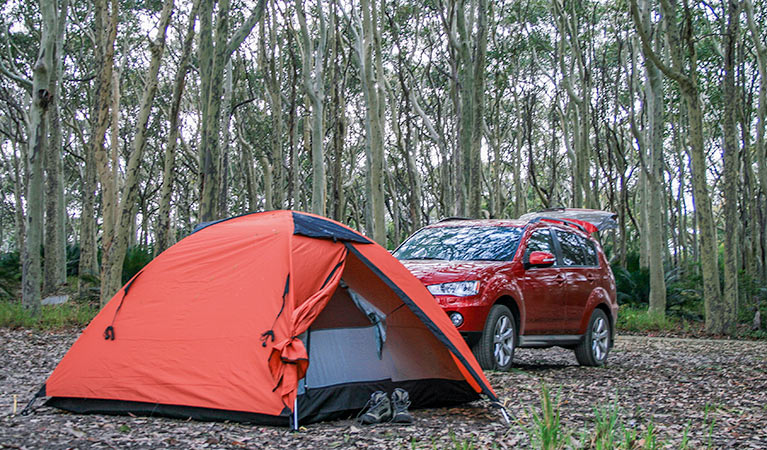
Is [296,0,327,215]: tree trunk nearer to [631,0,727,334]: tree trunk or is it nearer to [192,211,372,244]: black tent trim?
[631,0,727,334]: tree trunk

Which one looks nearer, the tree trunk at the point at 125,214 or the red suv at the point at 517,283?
the red suv at the point at 517,283

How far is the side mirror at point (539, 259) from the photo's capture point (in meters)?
8.24

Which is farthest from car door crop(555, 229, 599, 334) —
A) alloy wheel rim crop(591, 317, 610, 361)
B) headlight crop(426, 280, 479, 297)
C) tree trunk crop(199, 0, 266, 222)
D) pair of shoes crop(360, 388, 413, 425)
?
tree trunk crop(199, 0, 266, 222)

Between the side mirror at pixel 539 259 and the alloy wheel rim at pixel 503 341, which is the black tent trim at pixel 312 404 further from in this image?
the side mirror at pixel 539 259

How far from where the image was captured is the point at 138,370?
5684 millimetres

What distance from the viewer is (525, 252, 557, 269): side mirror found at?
8.24 m

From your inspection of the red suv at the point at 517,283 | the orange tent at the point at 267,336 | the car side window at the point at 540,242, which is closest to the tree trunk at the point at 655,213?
the red suv at the point at 517,283

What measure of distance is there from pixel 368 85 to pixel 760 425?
560 inches

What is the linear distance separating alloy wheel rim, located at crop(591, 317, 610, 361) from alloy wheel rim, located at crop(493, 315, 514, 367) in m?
1.88

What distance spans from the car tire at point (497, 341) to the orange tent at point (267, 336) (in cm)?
125

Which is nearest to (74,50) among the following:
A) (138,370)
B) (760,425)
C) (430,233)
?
(430,233)

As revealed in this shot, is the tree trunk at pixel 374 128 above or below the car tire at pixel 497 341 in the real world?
above

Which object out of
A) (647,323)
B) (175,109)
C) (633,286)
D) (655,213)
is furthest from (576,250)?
(633,286)

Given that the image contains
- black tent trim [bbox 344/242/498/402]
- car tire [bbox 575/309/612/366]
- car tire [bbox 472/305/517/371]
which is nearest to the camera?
black tent trim [bbox 344/242/498/402]
